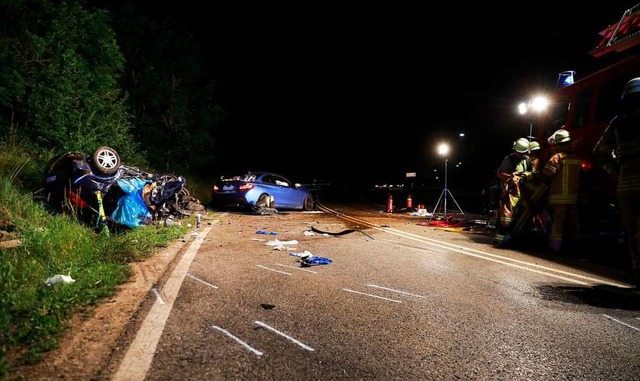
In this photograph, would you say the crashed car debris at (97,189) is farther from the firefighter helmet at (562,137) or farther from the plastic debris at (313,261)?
the firefighter helmet at (562,137)

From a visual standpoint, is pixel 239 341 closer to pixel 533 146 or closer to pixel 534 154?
pixel 533 146

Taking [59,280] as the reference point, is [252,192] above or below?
above

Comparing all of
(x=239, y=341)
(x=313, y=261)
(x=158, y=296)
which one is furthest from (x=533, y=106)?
(x=158, y=296)

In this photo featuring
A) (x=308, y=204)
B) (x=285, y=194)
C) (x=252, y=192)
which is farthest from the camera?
(x=308, y=204)

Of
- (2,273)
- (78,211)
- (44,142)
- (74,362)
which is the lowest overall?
(74,362)

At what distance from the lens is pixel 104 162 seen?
5.98 meters

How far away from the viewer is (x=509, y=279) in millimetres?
4375

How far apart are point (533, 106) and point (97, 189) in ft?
30.7

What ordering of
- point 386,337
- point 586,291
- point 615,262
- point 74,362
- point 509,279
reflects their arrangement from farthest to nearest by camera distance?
point 615,262 → point 509,279 → point 586,291 → point 386,337 → point 74,362

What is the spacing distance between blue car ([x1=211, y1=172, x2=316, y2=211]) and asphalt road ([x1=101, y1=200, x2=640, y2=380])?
686 centimetres

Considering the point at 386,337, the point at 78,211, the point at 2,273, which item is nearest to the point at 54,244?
the point at 2,273

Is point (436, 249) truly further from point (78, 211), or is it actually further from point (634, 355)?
point (78, 211)

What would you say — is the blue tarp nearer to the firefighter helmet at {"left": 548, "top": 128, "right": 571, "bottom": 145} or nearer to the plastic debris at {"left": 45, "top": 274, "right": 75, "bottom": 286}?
the plastic debris at {"left": 45, "top": 274, "right": 75, "bottom": 286}

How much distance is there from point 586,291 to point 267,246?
15.3ft
